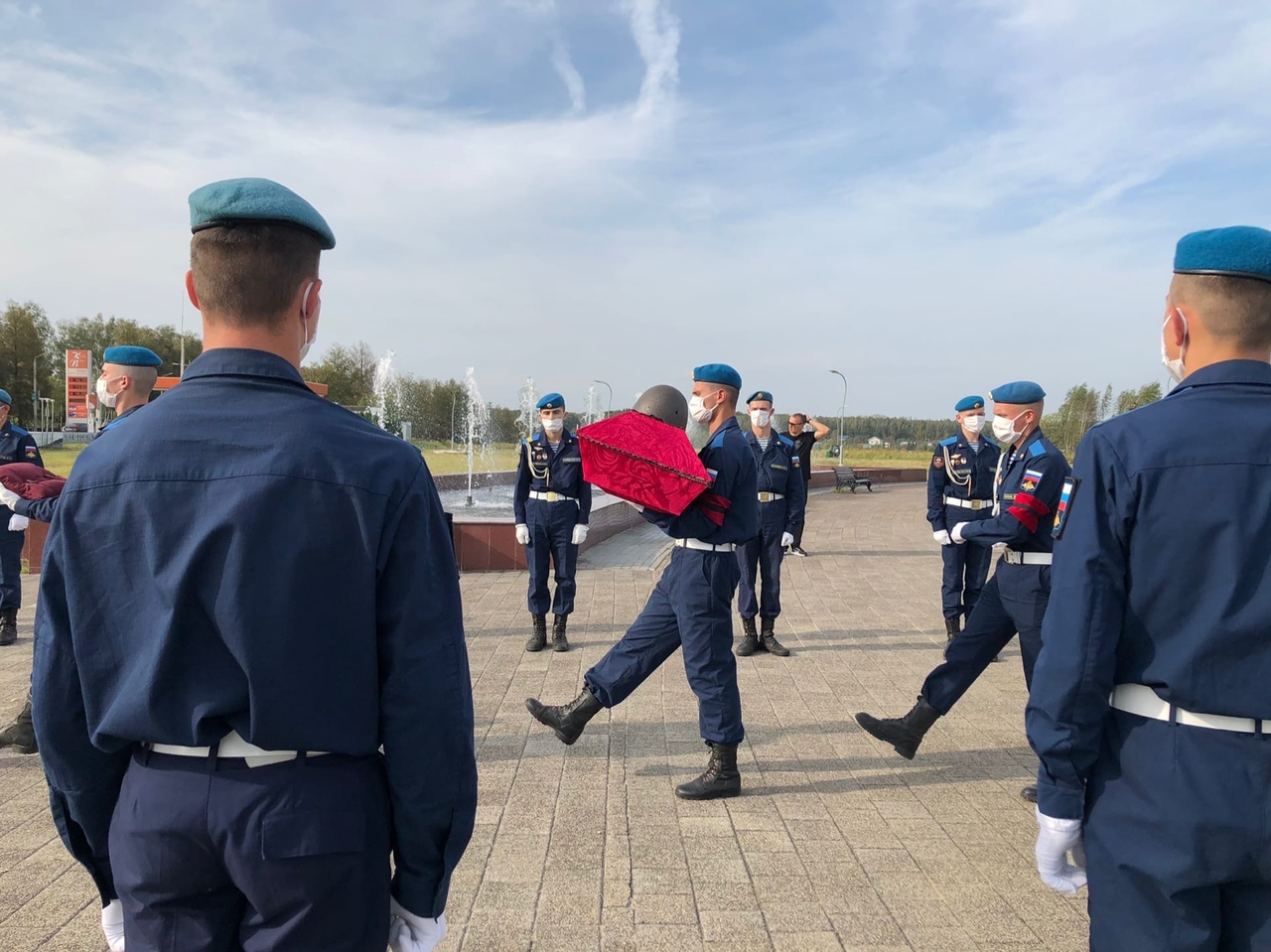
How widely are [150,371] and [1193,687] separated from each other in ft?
15.8

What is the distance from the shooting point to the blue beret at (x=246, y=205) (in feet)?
5.39

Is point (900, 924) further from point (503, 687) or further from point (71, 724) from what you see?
point (503, 687)

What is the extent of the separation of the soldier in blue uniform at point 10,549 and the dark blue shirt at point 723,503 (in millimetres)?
5930

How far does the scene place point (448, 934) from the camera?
10.1 ft

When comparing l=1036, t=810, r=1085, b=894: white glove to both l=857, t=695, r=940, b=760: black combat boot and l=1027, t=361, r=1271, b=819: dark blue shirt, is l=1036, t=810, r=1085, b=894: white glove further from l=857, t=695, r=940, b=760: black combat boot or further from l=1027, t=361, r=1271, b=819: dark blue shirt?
l=857, t=695, r=940, b=760: black combat boot

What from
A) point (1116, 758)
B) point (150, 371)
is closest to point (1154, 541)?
point (1116, 758)

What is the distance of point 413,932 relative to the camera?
1.76 metres

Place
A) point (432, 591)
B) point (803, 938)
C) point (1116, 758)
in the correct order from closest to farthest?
point (432, 591) → point (1116, 758) → point (803, 938)

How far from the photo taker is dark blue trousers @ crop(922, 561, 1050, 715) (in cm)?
449

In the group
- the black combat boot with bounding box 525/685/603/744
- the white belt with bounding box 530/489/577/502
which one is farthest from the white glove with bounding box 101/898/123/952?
the white belt with bounding box 530/489/577/502

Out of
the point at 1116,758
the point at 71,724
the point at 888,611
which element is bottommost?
the point at 888,611

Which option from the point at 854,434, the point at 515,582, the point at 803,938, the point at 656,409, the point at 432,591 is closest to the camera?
the point at 432,591

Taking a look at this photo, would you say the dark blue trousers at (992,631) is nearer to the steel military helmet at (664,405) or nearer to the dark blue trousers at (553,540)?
the steel military helmet at (664,405)

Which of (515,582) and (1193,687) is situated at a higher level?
(1193,687)
